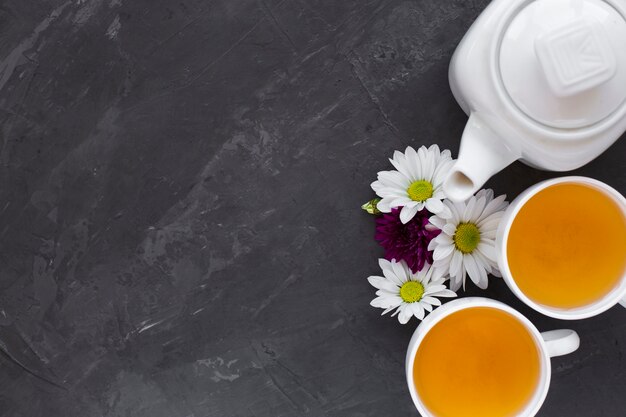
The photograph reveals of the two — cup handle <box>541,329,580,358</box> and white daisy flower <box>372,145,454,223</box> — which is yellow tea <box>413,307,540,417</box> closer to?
cup handle <box>541,329,580,358</box>

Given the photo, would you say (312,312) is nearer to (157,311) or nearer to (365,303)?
(365,303)

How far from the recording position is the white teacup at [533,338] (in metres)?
0.77

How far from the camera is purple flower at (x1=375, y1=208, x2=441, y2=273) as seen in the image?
0.82m

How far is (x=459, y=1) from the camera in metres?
0.87

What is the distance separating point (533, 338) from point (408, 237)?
0.18 metres

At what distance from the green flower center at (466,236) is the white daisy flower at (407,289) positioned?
45 mm

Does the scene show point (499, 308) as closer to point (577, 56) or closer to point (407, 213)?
point (407, 213)

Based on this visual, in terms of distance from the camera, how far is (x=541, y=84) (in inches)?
25.4

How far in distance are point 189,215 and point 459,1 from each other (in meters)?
0.43

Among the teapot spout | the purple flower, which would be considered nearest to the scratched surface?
the purple flower

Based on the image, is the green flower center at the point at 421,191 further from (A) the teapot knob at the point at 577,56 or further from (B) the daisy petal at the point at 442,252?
(A) the teapot knob at the point at 577,56

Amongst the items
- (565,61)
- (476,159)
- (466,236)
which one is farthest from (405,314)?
(565,61)

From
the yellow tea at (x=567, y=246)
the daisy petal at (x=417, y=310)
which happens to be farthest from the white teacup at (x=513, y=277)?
the daisy petal at (x=417, y=310)

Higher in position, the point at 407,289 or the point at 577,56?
the point at 577,56
